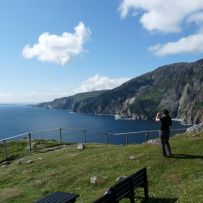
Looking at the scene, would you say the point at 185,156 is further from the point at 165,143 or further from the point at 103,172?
the point at 103,172

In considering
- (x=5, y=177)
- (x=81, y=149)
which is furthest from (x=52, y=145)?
(x=5, y=177)

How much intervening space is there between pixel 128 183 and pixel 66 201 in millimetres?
2847

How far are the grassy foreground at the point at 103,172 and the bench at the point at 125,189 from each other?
1099mm

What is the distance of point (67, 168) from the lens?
89.2 ft

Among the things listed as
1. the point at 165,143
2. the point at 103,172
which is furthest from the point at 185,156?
the point at 103,172

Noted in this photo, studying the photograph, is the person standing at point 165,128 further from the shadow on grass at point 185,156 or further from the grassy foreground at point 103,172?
the grassy foreground at point 103,172

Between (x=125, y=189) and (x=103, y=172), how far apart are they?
861 cm

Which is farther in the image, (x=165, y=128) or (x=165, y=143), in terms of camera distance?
(x=165, y=128)

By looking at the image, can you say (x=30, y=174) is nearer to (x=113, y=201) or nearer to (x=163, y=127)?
(x=163, y=127)

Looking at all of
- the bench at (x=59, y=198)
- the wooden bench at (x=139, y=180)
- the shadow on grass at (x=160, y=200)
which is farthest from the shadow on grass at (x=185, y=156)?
the bench at (x=59, y=198)

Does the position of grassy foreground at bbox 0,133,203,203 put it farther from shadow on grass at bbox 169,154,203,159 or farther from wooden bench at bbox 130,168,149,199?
wooden bench at bbox 130,168,149,199

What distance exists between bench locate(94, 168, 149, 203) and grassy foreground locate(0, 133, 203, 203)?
110cm

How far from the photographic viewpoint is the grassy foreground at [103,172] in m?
19.9

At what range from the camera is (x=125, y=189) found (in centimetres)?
1612
